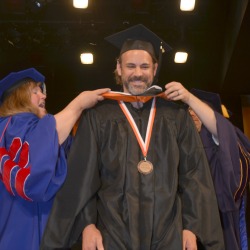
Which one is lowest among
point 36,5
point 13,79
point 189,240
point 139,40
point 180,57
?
point 189,240

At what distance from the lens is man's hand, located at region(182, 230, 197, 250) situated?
2.15 meters

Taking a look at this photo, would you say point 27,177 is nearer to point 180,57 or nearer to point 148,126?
point 148,126

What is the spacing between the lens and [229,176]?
2.56 metres

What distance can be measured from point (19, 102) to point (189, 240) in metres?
1.46

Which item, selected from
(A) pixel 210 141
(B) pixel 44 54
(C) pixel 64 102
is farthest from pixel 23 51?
(A) pixel 210 141

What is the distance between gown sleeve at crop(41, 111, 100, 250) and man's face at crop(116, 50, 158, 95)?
37 centimetres

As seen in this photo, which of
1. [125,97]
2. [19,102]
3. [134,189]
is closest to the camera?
[134,189]

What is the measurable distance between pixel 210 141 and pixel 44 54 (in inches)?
233

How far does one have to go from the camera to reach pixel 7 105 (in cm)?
286

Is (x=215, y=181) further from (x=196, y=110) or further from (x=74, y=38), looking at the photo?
(x=74, y=38)

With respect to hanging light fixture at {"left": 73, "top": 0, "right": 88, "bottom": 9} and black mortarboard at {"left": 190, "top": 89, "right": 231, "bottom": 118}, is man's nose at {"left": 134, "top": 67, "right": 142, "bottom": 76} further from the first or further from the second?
hanging light fixture at {"left": 73, "top": 0, "right": 88, "bottom": 9}

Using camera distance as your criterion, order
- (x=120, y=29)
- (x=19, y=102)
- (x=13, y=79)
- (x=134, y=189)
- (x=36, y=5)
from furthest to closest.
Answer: (x=120, y=29)
(x=36, y=5)
(x=13, y=79)
(x=19, y=102)
(x=134, y=189)

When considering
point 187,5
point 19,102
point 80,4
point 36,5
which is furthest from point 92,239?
point 36,5

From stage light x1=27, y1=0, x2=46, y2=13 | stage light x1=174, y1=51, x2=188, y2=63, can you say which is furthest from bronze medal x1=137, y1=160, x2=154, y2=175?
stage light x1=174, y1=51, x2=188, y2=63
